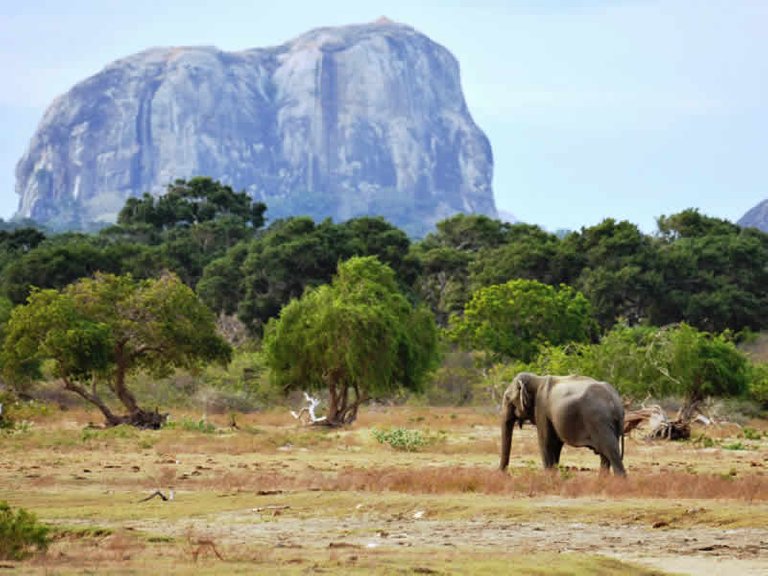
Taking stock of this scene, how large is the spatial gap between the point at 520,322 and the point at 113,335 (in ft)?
77.2

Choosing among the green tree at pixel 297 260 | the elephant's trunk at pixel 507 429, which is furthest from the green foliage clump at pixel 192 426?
the green tree at pixel 297 260

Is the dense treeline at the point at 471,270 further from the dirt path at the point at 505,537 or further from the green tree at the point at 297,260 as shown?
the dirt path at the point at 505,537

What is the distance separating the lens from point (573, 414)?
21234 mm

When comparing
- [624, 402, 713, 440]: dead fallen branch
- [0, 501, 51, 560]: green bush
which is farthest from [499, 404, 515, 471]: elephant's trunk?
[624, 402, 713, 440]: dead fallen branch

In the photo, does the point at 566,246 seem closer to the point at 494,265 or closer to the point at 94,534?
the point at 494,265

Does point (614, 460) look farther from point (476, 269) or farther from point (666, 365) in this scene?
point (476, 269)

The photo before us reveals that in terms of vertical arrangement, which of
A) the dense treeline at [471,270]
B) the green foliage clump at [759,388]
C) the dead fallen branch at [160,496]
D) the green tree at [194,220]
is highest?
the green tree at [194,220]

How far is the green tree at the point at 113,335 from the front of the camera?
4000cm

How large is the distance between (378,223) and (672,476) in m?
69.6

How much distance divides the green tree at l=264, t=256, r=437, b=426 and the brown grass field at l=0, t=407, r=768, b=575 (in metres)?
Result: 12.0

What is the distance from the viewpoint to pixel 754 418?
166ft

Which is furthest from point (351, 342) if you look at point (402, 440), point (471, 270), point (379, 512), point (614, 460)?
point (471, 270)

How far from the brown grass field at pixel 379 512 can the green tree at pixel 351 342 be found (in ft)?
39.5

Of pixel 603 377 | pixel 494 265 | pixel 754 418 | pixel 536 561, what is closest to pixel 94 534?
pixel 536 561
